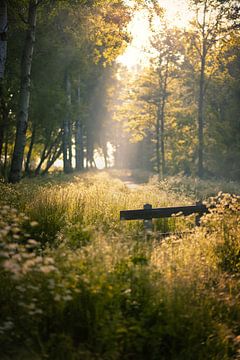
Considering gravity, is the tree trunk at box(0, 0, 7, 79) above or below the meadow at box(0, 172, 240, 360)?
above

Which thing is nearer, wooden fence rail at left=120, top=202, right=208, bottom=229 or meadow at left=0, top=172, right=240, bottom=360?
meadow at left=0, top=172, right=240, bottom=360

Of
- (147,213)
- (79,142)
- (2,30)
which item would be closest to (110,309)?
(147,213)

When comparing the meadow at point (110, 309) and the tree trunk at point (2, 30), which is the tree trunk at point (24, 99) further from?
the meadow at point (110, 309)

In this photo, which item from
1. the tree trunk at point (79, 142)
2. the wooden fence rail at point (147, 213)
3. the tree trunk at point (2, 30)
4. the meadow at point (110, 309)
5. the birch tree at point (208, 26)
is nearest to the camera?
the meadow at point (110, 309)

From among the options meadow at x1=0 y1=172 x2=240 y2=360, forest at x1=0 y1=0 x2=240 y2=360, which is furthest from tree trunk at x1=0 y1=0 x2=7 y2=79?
meadow at x1=0 y1=172 x2=240 y2=360

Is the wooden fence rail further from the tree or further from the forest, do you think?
the tree

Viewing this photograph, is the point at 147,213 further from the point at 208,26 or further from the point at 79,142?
the point at 79,142

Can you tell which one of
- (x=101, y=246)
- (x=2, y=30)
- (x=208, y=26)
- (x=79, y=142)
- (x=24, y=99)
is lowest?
(x=101, y=246)

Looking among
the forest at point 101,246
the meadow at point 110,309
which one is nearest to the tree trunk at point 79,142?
the forest at point 101,246

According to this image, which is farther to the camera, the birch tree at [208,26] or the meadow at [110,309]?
the birch tree at [208,26]

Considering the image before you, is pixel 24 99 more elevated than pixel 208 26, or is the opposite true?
pixel 208 26

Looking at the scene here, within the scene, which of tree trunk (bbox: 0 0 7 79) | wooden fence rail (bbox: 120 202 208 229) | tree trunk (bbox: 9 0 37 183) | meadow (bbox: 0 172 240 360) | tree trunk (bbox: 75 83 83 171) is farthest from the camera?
tree trunk (bbox: 75 83 83 171)

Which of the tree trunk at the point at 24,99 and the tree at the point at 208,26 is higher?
the tree at the point at 208,26

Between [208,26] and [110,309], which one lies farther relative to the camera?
[208,26]
